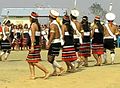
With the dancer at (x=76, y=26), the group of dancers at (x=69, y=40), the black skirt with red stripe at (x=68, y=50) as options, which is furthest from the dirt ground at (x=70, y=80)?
the dancer at (x=76, y=26)

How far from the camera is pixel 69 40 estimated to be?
1544 centimetres

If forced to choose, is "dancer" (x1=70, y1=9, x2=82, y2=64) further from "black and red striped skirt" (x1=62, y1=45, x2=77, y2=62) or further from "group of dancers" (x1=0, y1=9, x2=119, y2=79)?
"black and red striped skirt" (x1=62, y1=45, x2=77, y2=62)

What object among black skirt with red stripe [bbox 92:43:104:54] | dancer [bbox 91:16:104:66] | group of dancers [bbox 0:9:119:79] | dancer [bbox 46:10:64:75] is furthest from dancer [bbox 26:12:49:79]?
black skirt with red stripe [bbox 92:43:104:54]

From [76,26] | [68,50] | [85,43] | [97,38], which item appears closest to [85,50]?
[85,43]

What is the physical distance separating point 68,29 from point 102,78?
2253mm

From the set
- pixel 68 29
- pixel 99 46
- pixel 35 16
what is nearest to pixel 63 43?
pixel 68 29

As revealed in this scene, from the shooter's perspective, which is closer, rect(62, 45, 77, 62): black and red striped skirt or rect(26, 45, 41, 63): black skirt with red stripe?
rect(26, 45, 41, 63): black skirt with red stripe

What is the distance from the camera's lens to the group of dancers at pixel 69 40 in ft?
45.5

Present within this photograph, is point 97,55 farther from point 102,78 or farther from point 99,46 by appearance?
point 102,78

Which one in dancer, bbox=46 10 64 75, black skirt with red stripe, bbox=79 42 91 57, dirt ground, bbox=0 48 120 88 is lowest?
dirt ground, bbox=0 48 120 88

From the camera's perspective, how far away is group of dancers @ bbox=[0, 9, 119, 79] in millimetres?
13867

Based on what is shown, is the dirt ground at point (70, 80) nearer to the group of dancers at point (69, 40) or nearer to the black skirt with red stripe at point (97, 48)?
the group of dancers at point (69, 40)

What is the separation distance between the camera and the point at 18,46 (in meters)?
33.3

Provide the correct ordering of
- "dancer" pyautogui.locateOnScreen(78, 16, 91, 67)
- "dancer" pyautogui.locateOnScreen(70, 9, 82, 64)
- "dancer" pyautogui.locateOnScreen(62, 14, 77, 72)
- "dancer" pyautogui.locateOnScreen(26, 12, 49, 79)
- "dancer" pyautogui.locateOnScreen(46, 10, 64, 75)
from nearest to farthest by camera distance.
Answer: "dancer" pyautogui.locateOnScreen(26, 12, 49, 79) < "dancer" pyautogui.locateOnScreen(46, 10, 64, 75) < "dancer" pyautogui.locateOnScreen(62, 14, 77, 72) < "dancer" pyautogui.locateOnScreen(70, 9, 82, 64) < "dancer" pyautogui.locateOnScreen(78, 16, 91, 67)
